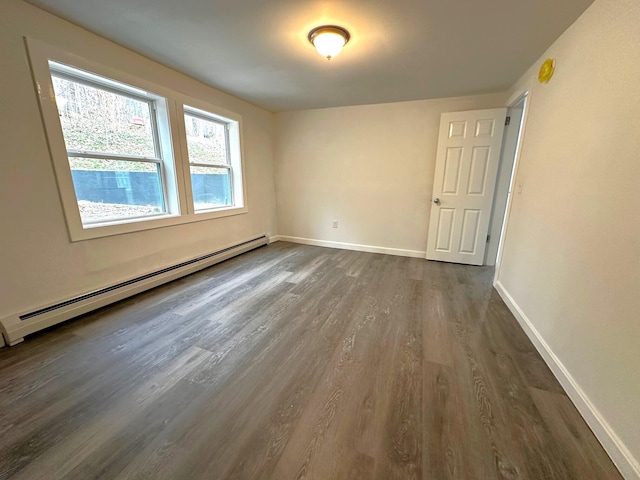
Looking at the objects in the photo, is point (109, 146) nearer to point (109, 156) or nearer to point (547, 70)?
point (109, 156)

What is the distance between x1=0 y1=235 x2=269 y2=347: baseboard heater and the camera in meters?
1.84

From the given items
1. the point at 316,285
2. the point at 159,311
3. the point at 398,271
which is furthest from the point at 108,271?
the point at 398,271

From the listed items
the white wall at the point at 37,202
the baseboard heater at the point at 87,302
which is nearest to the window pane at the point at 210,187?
the baseboard heater at the point at 87,302

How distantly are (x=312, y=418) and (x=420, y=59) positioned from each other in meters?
3.06

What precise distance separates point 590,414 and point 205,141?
14.3ft

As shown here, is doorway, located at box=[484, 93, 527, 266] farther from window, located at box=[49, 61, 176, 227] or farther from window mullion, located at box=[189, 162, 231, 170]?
window, located at box=[49, 61, 176, 227]

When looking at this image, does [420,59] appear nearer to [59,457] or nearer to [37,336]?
[59,457]

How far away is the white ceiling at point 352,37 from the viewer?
1.70m

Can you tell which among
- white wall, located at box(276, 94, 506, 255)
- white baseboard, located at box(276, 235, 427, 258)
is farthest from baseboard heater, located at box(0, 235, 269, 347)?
white wall, located at box(276, 94, 506, 255)

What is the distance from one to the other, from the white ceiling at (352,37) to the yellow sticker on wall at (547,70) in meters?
0.15

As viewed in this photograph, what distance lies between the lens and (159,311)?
7.68ft

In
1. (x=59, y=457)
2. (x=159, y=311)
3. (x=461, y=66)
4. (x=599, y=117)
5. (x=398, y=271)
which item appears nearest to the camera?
(x=59, y=457)

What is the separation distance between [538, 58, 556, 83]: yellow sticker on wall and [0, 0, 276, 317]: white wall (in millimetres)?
3630

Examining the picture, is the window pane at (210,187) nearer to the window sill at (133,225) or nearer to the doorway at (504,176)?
the window sill at (133,225)
